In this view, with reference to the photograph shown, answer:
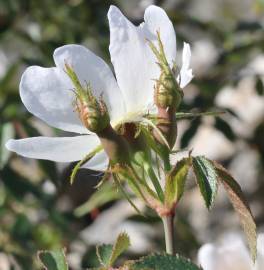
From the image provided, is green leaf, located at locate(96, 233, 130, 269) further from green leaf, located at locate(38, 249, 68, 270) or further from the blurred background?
the blurred background

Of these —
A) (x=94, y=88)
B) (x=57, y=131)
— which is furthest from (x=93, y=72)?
(x=57, y=131)

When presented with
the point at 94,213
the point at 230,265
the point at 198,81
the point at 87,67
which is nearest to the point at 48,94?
the point at 87,67

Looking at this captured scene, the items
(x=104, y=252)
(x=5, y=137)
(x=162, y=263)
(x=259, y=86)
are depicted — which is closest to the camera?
(x=162, y=263)

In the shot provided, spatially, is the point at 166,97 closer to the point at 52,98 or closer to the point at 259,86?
the point at 52,98

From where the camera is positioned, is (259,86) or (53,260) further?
(259,86)

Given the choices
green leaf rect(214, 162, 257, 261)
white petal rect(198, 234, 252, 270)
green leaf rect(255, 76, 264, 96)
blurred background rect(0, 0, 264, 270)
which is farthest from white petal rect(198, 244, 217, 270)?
green leaf rect(255, 76, 264, 96)

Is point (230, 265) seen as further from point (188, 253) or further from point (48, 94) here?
point (188, 253)

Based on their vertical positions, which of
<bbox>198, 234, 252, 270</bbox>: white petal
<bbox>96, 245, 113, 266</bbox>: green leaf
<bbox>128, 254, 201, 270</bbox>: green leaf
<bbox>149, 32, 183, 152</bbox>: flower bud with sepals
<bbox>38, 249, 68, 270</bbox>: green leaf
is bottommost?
<bbox>198, 234, 252, 270</bbox>: white petal
